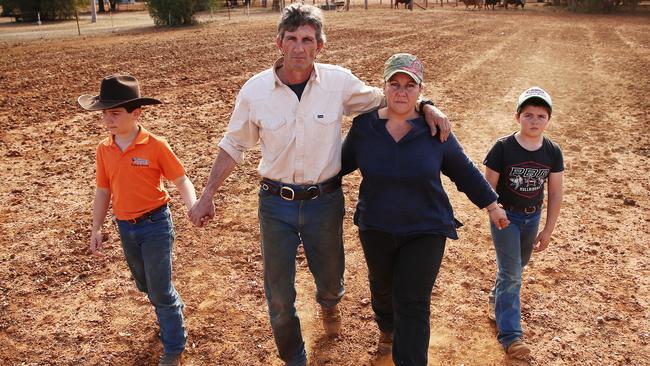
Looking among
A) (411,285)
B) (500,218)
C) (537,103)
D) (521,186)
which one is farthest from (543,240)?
(411,285)

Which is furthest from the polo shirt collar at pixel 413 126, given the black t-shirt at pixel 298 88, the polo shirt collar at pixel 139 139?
the polo shirt collar at pixel 139 139

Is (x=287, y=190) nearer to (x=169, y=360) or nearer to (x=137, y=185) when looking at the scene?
(x=137, y=185)

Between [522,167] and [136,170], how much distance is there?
2290mm

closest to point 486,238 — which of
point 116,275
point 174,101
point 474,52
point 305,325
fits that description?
point 305,325

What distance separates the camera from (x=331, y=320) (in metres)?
3.66

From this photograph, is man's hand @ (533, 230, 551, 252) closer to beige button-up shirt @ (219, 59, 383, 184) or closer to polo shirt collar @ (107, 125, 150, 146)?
beige button-up shirt @ (219, 59, 383, 184)

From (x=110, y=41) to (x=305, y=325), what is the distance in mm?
19336

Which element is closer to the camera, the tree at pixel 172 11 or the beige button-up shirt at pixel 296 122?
the beige button-up shirt at pixel 296 122

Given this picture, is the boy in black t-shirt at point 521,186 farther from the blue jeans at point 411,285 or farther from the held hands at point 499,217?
the blue jeans at point 411,285

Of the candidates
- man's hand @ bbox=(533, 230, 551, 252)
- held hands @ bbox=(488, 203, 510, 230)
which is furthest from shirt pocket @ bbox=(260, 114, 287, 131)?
man's hand @ bbox=(533, 230, 551, 252)

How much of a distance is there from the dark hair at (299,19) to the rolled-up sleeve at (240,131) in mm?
438

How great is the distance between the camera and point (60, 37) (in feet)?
73.5

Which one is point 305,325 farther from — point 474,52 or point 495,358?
point 474,52

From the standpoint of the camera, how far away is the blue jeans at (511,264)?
11.1 feet
